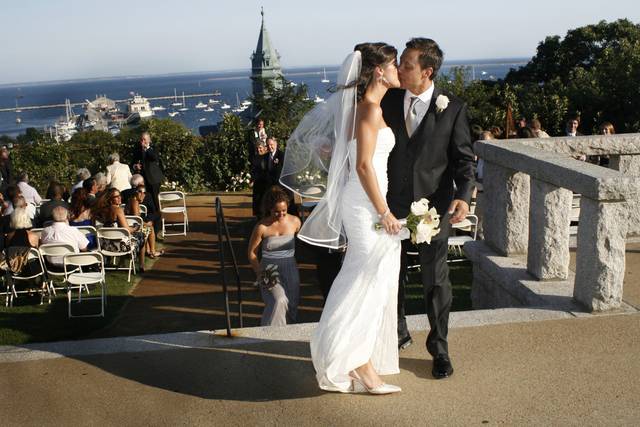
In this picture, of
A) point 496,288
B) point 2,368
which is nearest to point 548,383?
point 496,288

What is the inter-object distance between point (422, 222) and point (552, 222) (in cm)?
202

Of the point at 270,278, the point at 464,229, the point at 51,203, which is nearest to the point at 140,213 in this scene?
the point at 51,203

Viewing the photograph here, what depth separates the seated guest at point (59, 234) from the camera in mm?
8891

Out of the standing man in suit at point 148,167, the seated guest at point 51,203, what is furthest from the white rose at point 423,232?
the standing man in suit at point 148,167

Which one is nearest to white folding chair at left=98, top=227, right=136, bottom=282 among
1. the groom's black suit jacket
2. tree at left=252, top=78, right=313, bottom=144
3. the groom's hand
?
the groom's black suit jacket

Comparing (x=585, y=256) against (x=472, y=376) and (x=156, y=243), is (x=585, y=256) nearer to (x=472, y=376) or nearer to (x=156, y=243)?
(x=472, y=376)

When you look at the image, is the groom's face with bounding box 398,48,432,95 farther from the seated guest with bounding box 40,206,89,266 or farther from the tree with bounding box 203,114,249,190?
the tree with bounding box 203,114,249,190

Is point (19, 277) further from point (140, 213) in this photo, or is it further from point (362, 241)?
point (362, 241)

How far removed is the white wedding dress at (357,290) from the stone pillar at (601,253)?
5.16ft

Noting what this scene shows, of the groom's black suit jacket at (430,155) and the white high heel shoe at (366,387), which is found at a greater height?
the groom's black suit jacket at (430,155)

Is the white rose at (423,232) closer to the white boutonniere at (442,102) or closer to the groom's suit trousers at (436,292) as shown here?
the groom's suit trousers at (436,292)

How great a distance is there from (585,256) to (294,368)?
2.16m

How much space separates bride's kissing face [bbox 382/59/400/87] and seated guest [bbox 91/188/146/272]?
6.16m

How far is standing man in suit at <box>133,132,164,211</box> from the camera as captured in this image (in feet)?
41.1
